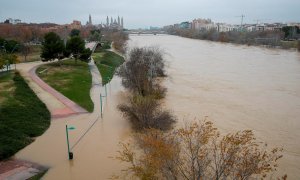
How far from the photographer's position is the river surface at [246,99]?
16.5 meters

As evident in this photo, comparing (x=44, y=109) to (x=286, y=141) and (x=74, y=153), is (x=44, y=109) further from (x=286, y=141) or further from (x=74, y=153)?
(x=286, y=141)

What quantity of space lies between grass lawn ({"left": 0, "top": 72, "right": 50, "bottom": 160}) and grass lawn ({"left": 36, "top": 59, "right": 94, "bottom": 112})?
102 inches

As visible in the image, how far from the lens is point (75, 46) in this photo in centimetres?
3506

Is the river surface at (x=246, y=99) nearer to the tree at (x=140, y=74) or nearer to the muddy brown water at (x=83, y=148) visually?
the tree at (x=140, y=74)

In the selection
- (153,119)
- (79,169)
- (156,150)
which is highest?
(156,150)

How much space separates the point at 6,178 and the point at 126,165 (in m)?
4.47

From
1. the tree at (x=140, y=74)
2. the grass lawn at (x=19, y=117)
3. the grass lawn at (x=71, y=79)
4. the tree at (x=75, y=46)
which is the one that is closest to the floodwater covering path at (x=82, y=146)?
the grass lawn at (x=19, y=117)

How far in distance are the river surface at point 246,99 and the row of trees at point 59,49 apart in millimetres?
10161

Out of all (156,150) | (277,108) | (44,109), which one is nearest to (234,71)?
(277,108)

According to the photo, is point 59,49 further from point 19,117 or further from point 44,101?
point 19,117

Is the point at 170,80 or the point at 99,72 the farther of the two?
the point at 99,72

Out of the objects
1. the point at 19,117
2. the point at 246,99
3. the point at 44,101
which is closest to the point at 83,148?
the point at 19,117

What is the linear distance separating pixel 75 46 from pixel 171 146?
2768 cm

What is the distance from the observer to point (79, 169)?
499 inches
